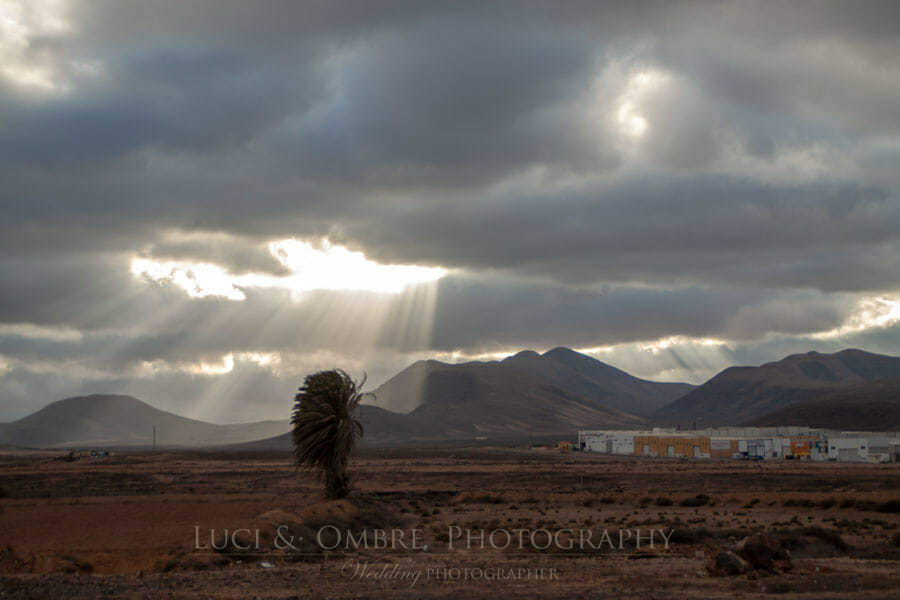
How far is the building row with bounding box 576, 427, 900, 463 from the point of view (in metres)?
120

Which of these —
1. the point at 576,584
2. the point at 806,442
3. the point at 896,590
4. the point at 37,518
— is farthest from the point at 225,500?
the point at 806,442

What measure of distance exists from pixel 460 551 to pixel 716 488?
4132cm

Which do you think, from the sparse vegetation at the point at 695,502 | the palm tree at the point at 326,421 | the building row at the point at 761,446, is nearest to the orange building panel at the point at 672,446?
the building row at the point at 761,446

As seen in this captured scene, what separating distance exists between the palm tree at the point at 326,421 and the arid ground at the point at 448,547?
283 centimetres

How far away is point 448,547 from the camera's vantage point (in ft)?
99.9

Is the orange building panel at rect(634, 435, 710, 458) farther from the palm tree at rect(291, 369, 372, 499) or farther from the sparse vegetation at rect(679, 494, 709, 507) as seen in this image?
the palm tree at rect(291, 369, 372, 499)

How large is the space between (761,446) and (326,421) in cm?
10496

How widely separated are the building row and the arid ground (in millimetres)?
63804

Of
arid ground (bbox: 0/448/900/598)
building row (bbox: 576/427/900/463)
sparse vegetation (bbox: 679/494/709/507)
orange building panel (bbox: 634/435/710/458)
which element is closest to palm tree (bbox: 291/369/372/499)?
arid ground (bbox: 0/448/900/598)

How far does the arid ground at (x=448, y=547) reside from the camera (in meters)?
21.0

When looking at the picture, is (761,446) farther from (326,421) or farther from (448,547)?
(448,547)

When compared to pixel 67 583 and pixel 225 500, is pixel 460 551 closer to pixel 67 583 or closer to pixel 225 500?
pixel 67 583

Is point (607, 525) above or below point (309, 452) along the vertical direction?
below

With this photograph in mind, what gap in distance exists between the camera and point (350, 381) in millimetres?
41906
